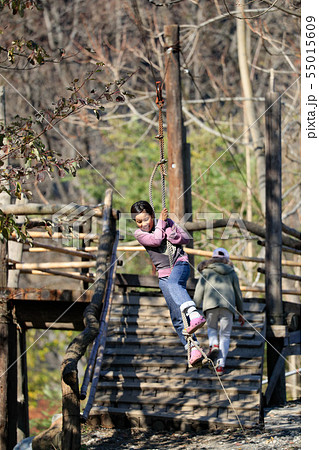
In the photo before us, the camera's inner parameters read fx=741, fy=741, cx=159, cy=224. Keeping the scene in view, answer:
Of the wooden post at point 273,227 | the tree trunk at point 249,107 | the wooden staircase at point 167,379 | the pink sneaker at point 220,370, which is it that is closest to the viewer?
the wooden staircase at point 167,379

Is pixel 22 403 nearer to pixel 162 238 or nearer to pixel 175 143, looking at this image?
pixel 175 143

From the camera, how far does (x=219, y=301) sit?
25.6 ft

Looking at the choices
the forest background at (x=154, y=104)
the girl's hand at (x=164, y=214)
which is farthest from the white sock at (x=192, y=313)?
the forest background at (x=154, y=104)

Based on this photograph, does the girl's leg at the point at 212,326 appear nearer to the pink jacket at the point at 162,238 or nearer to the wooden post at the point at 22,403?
the pink jacket at the point at 162,238

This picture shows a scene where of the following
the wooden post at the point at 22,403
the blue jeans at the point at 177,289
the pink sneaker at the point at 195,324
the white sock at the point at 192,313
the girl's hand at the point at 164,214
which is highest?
the girl's hand at the point at 164,214

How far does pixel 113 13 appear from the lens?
23.1 metres

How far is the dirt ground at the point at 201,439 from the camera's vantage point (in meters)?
6.68

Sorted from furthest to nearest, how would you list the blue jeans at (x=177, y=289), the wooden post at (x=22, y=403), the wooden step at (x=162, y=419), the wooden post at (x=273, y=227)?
the wooden post at (x=22, y=403) → the wooden post at (x=273, y=227) → the wooden step at (x=162, y=419) → the blue jeans at (x=177, y=289)

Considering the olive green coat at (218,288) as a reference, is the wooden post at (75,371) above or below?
below

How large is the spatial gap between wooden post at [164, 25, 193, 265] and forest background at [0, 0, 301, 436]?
7.01 ft

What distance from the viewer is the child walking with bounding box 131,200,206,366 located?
6.11 metres

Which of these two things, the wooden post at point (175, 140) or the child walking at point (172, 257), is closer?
the child walking at point (172, 257)

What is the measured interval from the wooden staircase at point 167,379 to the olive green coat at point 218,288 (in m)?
0.65
